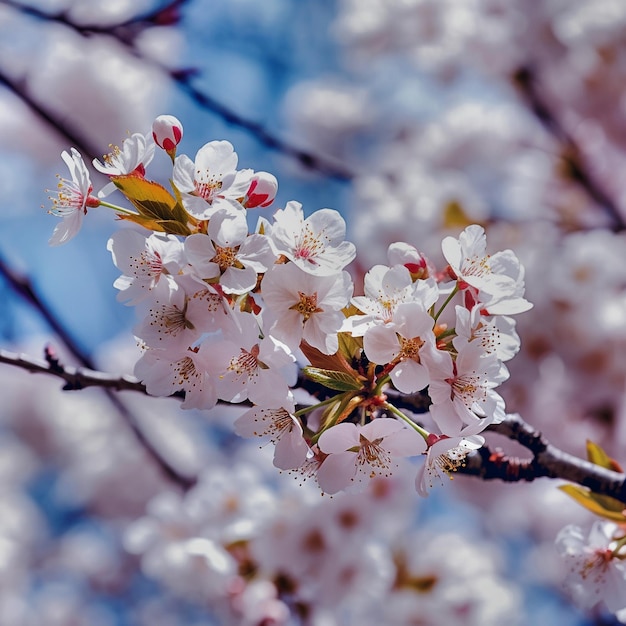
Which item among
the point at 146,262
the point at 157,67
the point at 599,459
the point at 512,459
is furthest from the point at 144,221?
the point at 157,67

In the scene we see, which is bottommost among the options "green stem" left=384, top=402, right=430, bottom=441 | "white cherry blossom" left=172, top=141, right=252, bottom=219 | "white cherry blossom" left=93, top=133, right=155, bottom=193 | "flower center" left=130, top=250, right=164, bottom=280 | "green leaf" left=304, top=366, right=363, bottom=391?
"green stem" left=384, top=402, right=430, bottom=441

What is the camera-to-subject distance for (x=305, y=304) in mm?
920

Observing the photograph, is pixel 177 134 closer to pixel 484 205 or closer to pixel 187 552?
pixel 187 552

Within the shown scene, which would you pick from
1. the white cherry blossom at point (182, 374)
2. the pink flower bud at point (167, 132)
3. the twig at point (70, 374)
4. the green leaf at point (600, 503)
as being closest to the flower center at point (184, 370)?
the white cherry blossom at point (182, 374)

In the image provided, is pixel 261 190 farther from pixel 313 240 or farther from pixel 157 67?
pixel 157 67

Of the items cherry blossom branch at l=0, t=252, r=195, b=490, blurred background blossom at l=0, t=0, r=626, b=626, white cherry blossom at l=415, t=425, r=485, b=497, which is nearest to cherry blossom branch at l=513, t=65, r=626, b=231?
blurred background blossom at l=0, t=0, r=626, b=626

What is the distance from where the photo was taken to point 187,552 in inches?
88.7

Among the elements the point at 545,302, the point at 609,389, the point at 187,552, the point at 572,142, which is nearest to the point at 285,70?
the point at 572,142

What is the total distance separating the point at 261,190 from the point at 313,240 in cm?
13

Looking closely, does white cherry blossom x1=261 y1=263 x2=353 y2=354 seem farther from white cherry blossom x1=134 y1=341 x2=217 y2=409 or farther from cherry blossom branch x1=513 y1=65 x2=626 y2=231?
cherry blossom branch x1=513 y1=65 x2=626 y2=231

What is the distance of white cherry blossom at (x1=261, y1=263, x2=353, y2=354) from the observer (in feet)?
2.99

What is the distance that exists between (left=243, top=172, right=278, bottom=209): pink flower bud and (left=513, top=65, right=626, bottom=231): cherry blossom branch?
2943mm

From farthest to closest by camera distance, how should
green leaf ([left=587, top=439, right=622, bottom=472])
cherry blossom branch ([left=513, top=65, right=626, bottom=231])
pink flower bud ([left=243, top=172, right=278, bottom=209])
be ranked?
cherry blossom branch ([left=513, top=65, right=626, bottom=231]), green leaf ([left=587, top=439, right=622, bottom=472]), pink flower bud ([left=243, top=172, right=278, bottom=209])

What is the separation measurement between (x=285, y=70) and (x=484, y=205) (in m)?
1.98
